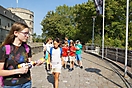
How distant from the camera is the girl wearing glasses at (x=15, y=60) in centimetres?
269

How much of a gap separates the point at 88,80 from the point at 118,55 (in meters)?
7.65

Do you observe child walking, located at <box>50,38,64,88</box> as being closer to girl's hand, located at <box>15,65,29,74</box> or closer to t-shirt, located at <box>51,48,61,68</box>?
t-shirt, located at <box>51,48,61,68</box>

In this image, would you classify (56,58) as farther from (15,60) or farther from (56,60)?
(15,60)

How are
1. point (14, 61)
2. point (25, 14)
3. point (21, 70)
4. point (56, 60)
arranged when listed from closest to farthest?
point (21, 70), point (14, 61), point (56, 60), point (25, 14)

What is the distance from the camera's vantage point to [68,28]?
214 feet

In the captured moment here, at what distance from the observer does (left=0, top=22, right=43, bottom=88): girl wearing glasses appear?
8.81ft

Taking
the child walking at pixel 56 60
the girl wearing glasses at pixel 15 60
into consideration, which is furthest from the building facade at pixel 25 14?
the girl wearing glasses at pixel 15 60

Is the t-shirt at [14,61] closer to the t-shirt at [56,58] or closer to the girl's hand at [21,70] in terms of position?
the girl's hand at [21,70]

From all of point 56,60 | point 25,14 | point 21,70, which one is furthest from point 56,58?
point 25,14

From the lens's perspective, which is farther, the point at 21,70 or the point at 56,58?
the point at 56,58

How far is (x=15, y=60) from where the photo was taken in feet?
9.18

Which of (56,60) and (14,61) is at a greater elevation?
(14,61)

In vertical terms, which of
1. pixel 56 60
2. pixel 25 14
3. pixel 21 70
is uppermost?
pixel 25 14

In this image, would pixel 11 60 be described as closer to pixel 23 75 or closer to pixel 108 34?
pixel 23 75
